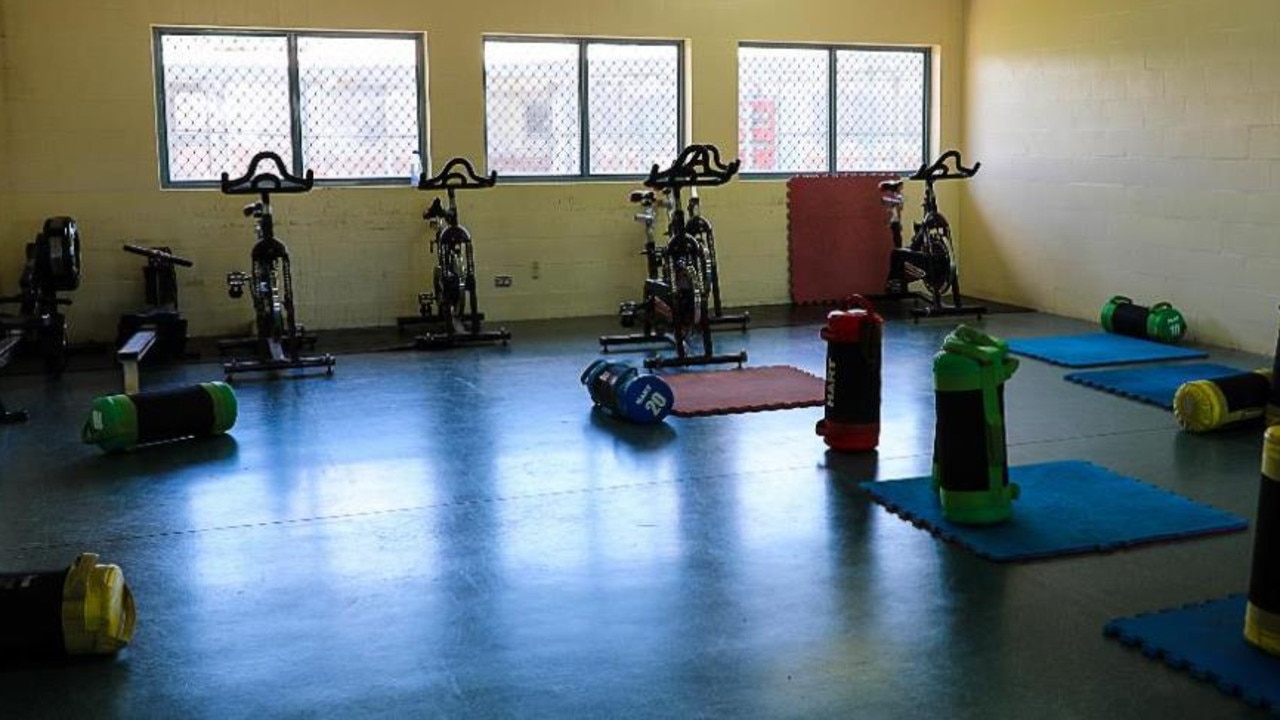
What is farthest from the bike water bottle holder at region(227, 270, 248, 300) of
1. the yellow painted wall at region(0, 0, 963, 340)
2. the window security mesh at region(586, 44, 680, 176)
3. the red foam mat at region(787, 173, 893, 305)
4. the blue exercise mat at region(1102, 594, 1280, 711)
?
the blue exercise mat at region(1102, 594, 1280, 711)

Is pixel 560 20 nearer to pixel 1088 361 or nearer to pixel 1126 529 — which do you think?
pixel 1088 361

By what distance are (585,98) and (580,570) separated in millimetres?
6709

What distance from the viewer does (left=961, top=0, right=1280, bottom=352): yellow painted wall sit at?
26.7 ft

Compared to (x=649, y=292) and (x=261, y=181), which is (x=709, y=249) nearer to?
(x=649, y=292)

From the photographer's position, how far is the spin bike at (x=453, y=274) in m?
8.77

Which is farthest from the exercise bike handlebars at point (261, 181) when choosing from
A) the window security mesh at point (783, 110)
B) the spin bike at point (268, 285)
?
the window security mesh at point (783, 110)

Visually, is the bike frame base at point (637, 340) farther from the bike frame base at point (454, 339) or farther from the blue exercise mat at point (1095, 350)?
the blue exercise mat at point (1095, 350)

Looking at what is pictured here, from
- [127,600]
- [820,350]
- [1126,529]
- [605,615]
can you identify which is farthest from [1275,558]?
[820,350]

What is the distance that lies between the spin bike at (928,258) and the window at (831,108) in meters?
0.76

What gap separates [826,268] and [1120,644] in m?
7.73

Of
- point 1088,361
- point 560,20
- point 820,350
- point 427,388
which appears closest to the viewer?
point 427,388

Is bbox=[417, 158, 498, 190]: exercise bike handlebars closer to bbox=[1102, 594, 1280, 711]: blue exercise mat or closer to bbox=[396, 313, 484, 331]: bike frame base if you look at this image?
bbox=[396, 313, 484, 331]: bike frame base

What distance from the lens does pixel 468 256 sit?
8969 mm

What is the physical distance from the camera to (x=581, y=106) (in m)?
10.2
